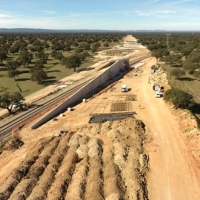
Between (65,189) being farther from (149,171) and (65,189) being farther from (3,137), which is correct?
(3,137)

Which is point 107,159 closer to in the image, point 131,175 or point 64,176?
point 131,175

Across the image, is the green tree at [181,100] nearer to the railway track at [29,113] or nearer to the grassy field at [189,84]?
the grassy field at [189,84]

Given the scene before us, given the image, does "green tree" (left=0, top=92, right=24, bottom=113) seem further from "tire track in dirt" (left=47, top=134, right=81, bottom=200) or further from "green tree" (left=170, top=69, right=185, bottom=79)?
"green tree" (left=170, top=69, right=185, bottom=79)

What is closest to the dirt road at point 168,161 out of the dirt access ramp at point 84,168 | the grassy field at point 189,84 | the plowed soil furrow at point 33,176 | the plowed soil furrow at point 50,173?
the dirt access ramp at point 84,168

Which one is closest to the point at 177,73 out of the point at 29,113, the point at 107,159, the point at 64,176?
the point at 29,113

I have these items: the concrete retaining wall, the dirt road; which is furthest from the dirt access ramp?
the concrete retaining wall

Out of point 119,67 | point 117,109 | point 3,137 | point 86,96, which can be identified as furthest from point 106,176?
point 119,67
